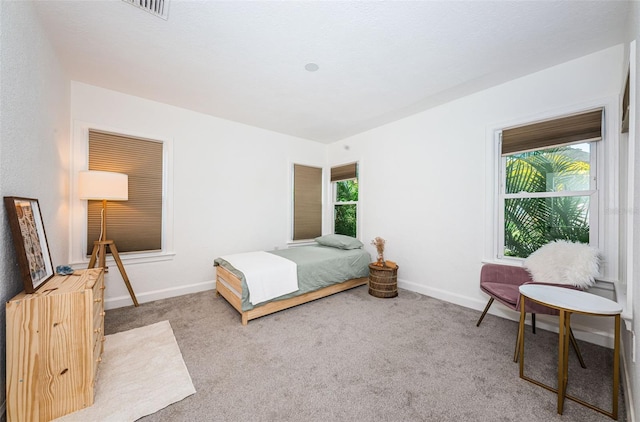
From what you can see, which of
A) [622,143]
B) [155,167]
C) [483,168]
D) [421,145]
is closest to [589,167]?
[622,143]

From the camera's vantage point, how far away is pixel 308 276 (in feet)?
9.45

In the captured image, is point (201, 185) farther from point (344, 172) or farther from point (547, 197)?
point (547, 197)

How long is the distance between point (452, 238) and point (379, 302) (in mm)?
1233

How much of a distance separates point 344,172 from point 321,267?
2.13 metres

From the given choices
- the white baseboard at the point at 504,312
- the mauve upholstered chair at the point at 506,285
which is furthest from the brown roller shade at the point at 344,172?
the mauve upholstered chair at the point at 506,285

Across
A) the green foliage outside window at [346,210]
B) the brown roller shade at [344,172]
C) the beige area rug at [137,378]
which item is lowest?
the beige area rug at [137,378]

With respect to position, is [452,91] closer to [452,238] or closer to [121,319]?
[452,238]

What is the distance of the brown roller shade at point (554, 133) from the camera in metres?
2.11

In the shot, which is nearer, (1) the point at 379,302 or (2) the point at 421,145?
(1) the point at 379,302

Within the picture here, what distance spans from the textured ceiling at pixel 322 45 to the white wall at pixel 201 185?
0.95 feet

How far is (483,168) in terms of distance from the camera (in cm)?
275

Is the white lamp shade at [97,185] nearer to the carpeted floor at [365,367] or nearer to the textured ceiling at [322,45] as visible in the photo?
the textured ceiling at [322,45]

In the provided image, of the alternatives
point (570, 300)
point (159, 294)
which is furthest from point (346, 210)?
point (570, 300)

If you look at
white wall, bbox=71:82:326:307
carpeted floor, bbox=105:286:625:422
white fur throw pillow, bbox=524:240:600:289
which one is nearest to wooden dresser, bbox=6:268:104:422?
carpeted floor, bbox=105:286:625:422
